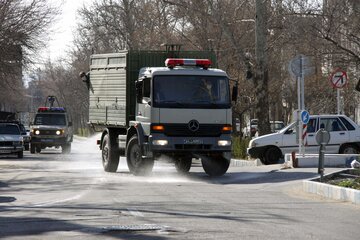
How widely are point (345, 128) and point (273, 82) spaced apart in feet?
69.3

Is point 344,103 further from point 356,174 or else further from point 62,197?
point 62,197

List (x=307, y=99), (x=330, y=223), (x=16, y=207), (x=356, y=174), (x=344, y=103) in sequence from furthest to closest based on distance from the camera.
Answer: (x=307, y=99) < (x=344, y=103) < (x=356, y=174) < (x=16, y=207) < (x=330, y=223)

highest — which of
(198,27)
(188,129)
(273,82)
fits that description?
(198,27)

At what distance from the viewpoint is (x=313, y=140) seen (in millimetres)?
28016

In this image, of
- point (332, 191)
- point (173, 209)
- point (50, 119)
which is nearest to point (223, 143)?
point (332, 191)

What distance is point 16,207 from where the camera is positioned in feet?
48.5

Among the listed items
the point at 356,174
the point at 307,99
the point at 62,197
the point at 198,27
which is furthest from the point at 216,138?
the point at 307,99

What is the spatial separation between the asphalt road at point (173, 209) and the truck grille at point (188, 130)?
4.08ft

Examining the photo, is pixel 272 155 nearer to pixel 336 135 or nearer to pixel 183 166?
pixel 336 135

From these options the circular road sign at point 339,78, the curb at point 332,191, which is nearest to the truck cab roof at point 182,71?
the circular road sign at point 339,78

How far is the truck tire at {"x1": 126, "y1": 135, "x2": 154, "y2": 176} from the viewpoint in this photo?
74.8 ft

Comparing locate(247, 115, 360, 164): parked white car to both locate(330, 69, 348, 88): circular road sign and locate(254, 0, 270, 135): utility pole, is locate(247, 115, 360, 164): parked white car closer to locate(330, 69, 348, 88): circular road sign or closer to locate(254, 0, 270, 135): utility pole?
locate(330, 69, 348, 88): circular road sign

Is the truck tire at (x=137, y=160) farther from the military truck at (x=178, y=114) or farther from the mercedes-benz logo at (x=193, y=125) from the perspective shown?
the mercedes-benz logo at (x=193, y=125)

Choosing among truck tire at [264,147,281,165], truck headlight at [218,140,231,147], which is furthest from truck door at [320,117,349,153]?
truck headlight at [218,140,231,147]
